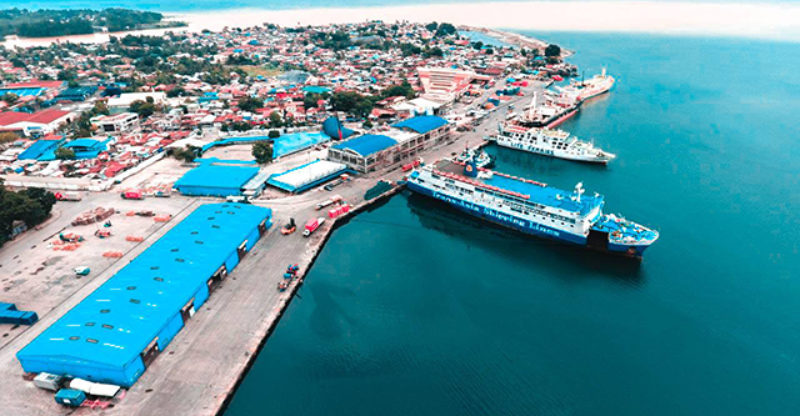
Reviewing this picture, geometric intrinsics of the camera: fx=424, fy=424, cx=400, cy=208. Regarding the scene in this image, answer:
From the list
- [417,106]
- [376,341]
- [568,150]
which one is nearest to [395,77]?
[417,106]

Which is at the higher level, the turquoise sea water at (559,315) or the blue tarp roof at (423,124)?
the blue tarp roof at (423,124)

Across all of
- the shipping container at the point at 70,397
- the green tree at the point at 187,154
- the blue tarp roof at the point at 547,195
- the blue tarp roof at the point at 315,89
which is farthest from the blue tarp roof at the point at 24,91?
the blue tarp roof at the point at 547,195

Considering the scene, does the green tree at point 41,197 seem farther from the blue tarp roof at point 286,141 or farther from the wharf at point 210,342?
the blue tarp roof at point 286,141

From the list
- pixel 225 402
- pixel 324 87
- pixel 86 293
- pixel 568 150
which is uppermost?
pixel 324 87

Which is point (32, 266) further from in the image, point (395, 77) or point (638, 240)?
point (395, 77)

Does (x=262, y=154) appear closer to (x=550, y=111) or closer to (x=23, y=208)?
(x=23, y=208)

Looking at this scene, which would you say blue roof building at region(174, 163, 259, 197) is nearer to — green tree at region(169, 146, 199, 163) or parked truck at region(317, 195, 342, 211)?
green tree at region(169, 146, 199, 163)
